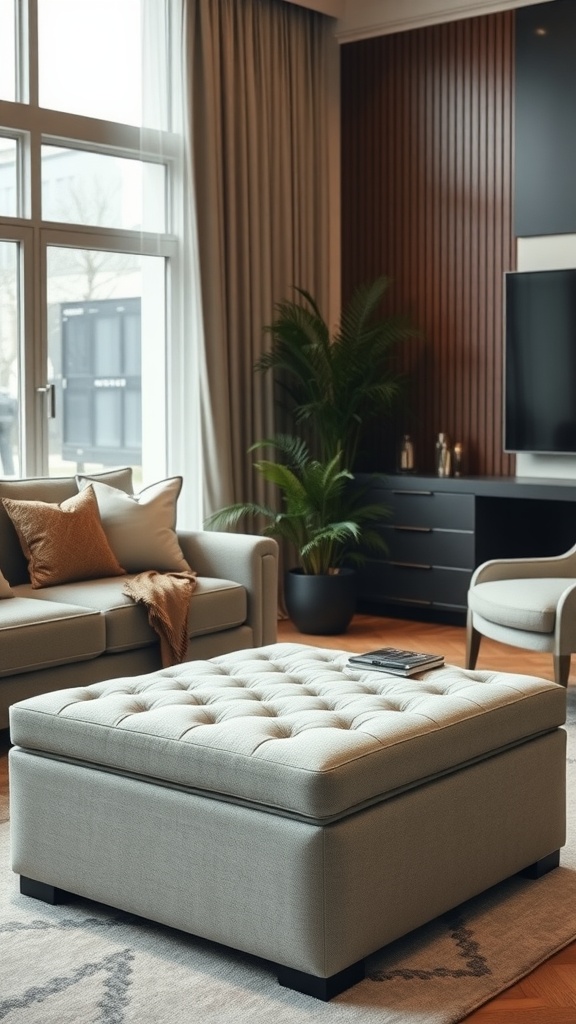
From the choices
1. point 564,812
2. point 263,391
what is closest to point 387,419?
point 263,391

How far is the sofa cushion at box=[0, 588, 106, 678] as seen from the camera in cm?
390

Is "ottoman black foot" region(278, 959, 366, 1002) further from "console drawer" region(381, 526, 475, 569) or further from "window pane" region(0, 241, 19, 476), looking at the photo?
"console drawer" region(381, 526, 475, 569)

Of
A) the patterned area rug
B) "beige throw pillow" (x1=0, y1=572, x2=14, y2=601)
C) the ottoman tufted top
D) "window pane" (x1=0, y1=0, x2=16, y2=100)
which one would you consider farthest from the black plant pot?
the patterned area rug

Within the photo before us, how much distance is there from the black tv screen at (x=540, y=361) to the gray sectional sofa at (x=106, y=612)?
1.83m

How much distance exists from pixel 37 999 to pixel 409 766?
83cm

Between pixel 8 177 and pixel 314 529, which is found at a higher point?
pixel 8 177

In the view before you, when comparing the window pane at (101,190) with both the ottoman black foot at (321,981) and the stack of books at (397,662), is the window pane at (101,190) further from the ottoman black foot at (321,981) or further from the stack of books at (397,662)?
the ottoman black foot at (321,981)

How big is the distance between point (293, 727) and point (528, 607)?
204 centimetres

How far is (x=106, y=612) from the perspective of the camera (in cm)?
425

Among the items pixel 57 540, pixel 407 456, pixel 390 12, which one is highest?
pixel 390 12

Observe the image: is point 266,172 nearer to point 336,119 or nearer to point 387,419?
point 336,119

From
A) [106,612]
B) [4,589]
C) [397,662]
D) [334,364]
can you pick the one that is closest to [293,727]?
[397,662]

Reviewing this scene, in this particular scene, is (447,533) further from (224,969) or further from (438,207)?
(224,969)

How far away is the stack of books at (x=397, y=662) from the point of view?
10.3 feet
